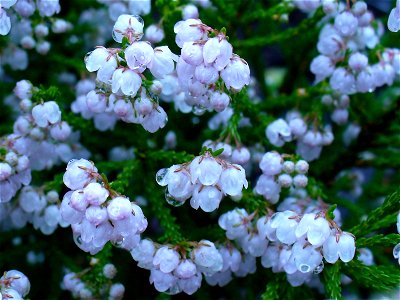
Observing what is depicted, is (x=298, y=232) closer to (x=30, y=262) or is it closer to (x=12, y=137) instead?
(x=12, y=137)

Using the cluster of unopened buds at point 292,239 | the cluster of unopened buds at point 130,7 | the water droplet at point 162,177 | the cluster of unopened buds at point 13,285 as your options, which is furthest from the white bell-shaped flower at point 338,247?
the cluster of unopened buds at point 130,7

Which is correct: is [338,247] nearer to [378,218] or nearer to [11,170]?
[378,218]

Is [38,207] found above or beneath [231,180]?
beneath

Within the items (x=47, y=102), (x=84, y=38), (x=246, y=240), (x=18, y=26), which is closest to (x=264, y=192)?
(x=246, y=240)

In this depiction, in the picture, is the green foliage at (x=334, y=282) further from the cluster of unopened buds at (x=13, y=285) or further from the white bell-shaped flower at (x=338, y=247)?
the cluster of unopened buds at (x=13, y=285)

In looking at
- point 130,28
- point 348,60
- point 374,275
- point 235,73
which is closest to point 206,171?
point 235,73
